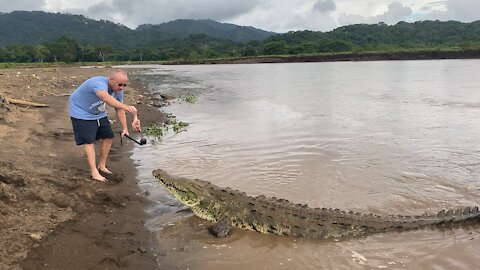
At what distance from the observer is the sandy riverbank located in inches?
168

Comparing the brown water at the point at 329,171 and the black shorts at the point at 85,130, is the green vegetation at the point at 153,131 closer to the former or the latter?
the brown water at the point at 329,171

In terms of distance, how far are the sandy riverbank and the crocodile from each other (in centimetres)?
99

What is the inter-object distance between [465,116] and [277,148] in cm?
901

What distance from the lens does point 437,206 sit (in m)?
7.02

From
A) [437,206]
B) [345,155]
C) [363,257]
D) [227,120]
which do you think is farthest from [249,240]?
[227,120]

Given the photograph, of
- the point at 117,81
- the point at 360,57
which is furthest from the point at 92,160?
the point at 360,57

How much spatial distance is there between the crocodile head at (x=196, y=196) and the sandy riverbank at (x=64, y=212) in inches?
23.4

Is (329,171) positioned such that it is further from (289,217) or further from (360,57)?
(360,57)

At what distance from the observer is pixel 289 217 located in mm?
5844

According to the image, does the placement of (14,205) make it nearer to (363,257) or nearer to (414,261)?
(363,257)

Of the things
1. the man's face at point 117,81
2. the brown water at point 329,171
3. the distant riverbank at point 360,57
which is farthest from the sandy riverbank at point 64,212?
the distant riverbank at point 360,57

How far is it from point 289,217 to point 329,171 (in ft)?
11.2

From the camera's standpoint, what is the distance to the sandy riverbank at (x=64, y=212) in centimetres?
428

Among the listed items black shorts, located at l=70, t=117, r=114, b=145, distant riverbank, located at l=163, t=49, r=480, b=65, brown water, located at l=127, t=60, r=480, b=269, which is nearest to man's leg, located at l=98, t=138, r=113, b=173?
black shorts, located at l=70, t=117, r=114, b=145
